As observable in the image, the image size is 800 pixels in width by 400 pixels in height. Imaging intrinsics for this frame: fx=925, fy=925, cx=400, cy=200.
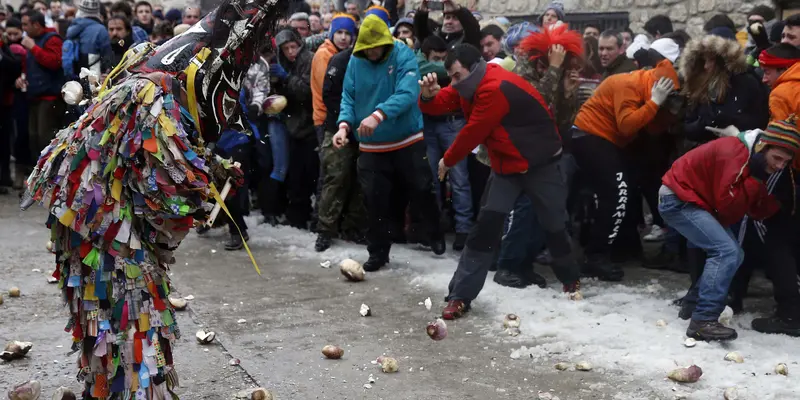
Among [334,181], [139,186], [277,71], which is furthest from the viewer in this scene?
[277,71]

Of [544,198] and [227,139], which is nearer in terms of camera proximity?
[544,198]

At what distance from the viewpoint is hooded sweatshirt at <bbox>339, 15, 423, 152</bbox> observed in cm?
731

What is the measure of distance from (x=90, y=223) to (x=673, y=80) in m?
4.58

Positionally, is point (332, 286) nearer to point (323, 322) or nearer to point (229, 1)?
point (323, 322)

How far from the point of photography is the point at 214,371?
5195 millimetres

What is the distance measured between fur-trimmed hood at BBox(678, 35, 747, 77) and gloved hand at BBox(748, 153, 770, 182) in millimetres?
1327

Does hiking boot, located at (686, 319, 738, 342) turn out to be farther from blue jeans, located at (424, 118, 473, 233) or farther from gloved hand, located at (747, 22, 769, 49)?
gloved hand, located at (747, 22, 769, 49)

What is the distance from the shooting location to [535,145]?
→ 250 inches

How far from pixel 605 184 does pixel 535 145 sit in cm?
114

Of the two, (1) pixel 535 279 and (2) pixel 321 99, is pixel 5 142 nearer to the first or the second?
(2) pixel 321 99

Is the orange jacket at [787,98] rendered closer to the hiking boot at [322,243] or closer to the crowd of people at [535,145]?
the crowd of people at [535,145]

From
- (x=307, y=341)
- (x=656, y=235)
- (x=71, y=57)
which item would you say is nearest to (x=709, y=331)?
(x=307, y=341)

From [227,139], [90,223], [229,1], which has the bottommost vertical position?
[227,139]

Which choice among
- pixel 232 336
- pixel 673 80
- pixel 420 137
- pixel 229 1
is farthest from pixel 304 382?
pixel 673 80
